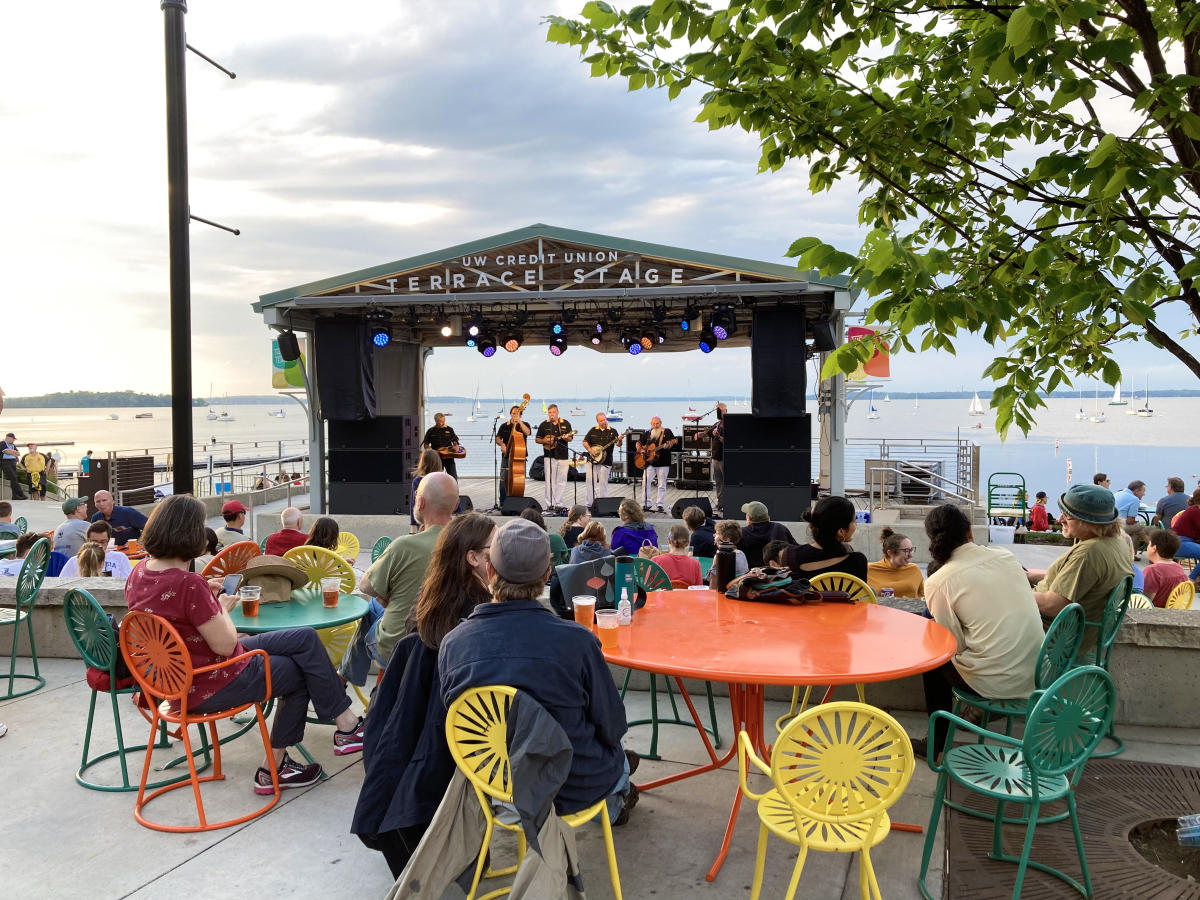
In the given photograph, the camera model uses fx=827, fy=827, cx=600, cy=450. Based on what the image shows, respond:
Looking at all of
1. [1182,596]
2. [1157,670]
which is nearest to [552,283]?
[1182,596]

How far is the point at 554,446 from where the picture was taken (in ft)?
46.8

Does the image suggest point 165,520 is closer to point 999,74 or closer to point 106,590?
point 106,590

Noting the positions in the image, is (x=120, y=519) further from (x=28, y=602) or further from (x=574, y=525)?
(x=574, y=525)

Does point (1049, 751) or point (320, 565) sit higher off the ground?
point (320, 565)

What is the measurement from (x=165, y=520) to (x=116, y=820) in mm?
1245

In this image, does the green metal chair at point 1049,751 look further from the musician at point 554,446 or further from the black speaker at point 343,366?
the black speaker at point 343,366

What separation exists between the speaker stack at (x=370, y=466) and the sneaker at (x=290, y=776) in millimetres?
10418

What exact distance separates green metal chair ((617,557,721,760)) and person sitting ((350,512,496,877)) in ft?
3.59

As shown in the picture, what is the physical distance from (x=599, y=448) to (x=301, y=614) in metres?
10.3

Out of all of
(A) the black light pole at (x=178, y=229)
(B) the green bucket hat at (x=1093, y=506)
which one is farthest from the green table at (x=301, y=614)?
(B) the green bucket hat at (x=1093, y=506)

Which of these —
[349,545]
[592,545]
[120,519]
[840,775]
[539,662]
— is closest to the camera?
[840,775]

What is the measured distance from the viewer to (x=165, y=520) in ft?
10.7

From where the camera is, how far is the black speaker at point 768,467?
12656mm

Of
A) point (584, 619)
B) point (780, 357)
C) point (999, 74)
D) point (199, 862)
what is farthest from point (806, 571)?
point (780, 357)
